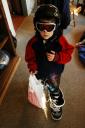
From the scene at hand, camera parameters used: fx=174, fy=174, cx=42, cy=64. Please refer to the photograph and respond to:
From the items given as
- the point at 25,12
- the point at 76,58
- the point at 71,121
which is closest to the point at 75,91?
the point at 71,121

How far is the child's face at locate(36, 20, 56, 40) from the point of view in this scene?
87 centimetres

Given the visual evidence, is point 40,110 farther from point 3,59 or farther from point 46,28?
point 46,28

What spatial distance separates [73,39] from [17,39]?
65 centimetres

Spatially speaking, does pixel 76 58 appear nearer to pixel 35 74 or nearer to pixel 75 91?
pixel 75 91

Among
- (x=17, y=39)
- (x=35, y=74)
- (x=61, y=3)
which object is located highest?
(x=61, y=3)

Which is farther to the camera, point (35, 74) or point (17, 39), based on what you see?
point (17, 39)

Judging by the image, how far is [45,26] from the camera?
886mm

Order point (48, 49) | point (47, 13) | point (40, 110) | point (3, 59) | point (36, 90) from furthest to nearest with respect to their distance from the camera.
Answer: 1. point (3, 59)
2. point (40, 110)
3. point (36, 90)
4. point (48, 49)
5. point (47, 13)

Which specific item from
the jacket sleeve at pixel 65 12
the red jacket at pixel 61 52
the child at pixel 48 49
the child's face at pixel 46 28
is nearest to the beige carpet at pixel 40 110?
the child at pixel 48 49

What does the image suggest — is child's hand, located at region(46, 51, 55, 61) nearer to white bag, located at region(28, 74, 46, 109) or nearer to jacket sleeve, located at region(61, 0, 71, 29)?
white bag, located at region(28, 74, 46, 109)

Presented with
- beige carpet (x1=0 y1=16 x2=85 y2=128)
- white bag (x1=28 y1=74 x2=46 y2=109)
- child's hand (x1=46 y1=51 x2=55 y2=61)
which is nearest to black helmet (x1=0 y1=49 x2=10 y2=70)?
beige carpet (x1=0 y1=16 x2=85 y2=128)

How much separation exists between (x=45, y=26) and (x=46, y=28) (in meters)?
0.01

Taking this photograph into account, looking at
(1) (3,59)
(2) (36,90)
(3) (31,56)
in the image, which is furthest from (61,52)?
(1) (3,59)

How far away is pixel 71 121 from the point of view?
1.28 metres
